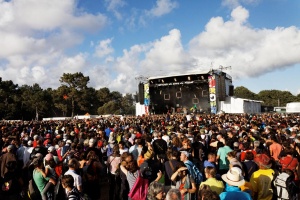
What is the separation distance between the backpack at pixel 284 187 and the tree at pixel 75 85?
55.1m

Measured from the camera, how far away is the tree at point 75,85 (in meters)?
56.8

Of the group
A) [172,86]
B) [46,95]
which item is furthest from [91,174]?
[46,95]

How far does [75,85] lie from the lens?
58.2 metres

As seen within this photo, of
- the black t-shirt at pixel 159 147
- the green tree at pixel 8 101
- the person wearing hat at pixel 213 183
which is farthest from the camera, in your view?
the green tree at pixel 8 101

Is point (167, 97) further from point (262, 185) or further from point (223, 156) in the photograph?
point (262, 185)

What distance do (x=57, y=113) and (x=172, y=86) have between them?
1694 inches

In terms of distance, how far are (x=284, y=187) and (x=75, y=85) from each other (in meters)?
56.9

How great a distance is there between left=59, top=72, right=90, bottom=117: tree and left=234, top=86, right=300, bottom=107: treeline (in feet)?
180

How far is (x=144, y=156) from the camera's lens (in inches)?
230

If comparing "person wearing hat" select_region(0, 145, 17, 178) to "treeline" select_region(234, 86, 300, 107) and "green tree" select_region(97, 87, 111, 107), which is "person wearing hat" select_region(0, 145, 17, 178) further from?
"treeline" select_region(234, 86, 300, 107)

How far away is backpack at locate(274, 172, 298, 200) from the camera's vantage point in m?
4.25

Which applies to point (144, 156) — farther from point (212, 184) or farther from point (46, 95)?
point (46, 95)

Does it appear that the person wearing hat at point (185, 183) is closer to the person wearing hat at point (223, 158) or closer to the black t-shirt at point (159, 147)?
the person wearing hat at point (223, 158)

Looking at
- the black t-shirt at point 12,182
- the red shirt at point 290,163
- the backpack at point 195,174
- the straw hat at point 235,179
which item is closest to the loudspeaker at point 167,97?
the red shirt at point 290,163
